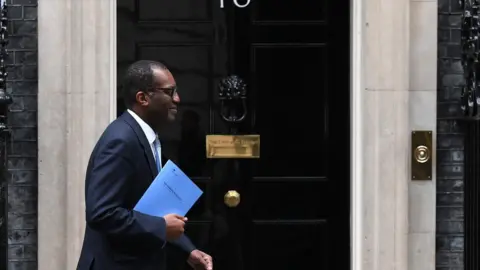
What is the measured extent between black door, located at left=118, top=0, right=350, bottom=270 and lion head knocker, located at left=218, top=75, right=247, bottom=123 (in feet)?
0.13

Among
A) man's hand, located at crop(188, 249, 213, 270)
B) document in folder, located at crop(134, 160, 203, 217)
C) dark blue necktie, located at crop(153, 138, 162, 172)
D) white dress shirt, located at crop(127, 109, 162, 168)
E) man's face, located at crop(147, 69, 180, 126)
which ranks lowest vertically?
man's hand, located at crop(188, 249, 213, 270)

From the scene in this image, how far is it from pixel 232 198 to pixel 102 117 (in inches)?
38.4

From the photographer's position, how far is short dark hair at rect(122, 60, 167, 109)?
309cm

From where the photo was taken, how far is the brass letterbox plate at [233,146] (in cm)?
492

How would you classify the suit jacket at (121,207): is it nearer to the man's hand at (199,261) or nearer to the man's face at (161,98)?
the man's face at (161,98)

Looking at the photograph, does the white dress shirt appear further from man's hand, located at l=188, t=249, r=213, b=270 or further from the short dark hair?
man's hand, located at l=188, t=249, r=213, b=270

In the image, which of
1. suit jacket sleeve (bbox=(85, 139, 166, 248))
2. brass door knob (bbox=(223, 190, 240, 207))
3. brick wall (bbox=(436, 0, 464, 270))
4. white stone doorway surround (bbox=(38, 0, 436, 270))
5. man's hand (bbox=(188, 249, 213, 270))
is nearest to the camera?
suit jacket sleeve (bbox=(85, 139, 166, 248))

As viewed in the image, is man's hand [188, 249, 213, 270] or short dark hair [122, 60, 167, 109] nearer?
short dark hair [122, 60, 167, 109]

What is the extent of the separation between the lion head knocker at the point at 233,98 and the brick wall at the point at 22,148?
116 centimetres

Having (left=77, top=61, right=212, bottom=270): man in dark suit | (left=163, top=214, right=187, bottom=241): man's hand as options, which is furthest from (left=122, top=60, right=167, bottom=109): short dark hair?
(left=163, top=214, right=187, bottom=241): man's hand

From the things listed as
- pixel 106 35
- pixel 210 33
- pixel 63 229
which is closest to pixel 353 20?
pixel 210 33

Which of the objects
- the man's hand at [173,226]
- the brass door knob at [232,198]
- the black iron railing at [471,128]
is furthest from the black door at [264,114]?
the man's hand at [173,226]

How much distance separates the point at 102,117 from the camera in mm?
4633

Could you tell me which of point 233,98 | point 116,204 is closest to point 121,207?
point 116,204
